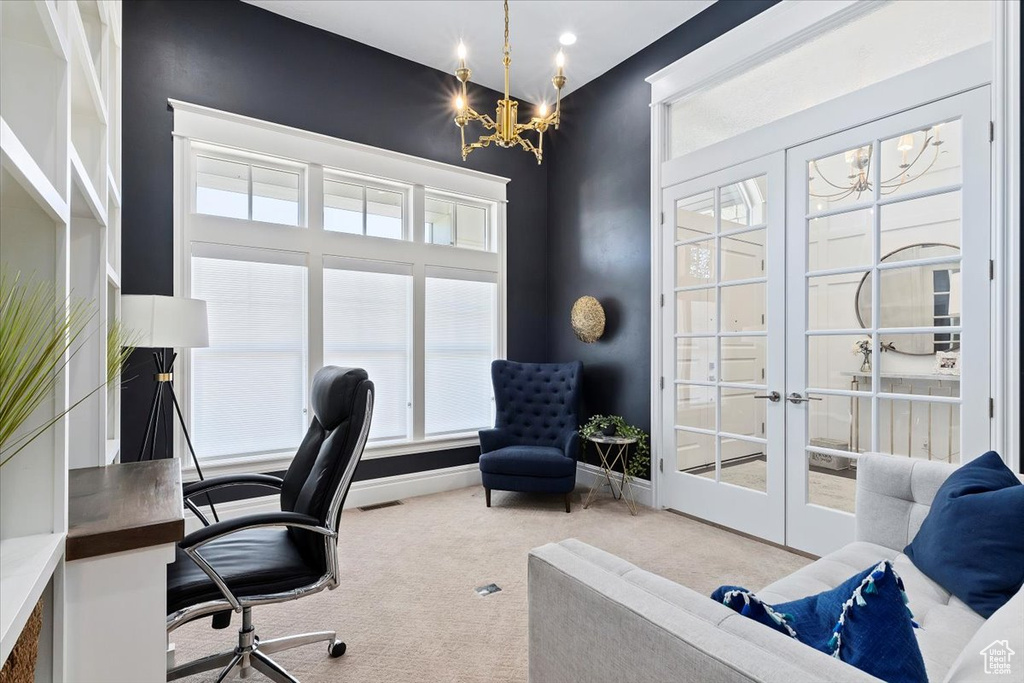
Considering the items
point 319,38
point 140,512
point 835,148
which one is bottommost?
point 140,512

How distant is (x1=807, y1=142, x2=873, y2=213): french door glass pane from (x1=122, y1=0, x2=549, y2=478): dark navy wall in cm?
251

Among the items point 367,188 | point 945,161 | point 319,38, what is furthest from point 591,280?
point 319,38

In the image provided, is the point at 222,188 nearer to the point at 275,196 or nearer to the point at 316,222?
the point at 275,196

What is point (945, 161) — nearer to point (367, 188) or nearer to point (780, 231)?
point (780, 231)

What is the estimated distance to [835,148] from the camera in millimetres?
2893

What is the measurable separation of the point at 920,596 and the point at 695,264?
99.3 inches

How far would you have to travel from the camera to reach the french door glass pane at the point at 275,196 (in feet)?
11.8

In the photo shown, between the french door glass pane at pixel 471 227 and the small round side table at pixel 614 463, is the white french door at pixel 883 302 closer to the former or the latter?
the small round side table at pixel 614 463

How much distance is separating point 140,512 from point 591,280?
12.4 feet

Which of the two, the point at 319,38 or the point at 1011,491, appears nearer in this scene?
the point at 1011,491

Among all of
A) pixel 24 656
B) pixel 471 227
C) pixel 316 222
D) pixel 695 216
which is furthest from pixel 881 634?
pixel 471 227

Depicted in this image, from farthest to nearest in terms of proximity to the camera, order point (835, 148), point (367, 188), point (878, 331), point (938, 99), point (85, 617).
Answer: point (367, 188) → point (835, 148) → point (878, 331) → point (938, 99) → point (85, 617)

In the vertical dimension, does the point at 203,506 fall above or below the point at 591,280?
below

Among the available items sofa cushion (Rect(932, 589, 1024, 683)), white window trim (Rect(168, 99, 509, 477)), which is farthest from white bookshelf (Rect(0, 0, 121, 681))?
white window trim (Rect(168, 99, 509, 477))
